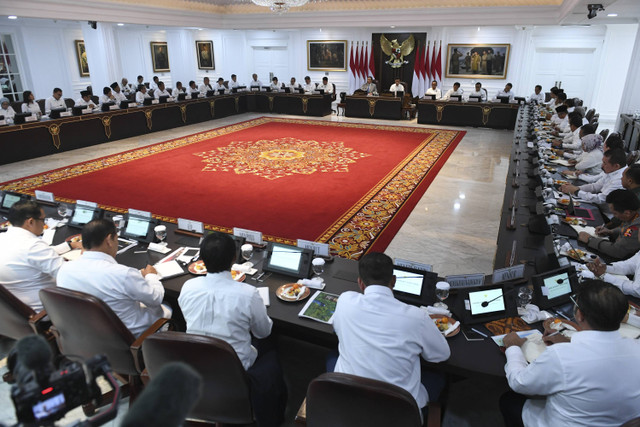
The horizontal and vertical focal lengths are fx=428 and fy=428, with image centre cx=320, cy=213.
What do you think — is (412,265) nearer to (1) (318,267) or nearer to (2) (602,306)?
(1) (318,267)

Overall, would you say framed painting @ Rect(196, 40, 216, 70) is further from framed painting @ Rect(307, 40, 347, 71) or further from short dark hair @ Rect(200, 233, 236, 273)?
short dark hair @ Rect(200, 233, 236, 273)

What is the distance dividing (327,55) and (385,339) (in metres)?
15.6

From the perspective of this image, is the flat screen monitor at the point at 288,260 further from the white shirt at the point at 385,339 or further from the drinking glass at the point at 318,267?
the white shirt at the point at 385,339

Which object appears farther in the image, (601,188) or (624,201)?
(601,188)

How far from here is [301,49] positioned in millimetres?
16250

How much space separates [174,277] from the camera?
2818 mm

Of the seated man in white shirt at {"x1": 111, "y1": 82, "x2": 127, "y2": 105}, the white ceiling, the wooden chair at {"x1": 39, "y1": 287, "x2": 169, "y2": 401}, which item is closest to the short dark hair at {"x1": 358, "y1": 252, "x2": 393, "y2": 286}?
the wooden chair at {"x1": 39, "y1": 287, "x2": 169, "y2": 401}

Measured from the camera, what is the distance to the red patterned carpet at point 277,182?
17.5 feet

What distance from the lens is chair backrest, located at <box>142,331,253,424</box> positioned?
1757 millimetres

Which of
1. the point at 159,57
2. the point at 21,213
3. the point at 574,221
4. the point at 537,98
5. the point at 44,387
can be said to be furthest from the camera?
the point at 159,57

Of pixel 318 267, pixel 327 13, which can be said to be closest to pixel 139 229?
pixel 318 267

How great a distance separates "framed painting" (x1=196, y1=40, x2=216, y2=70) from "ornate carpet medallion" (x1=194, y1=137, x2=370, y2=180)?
30.5 ft

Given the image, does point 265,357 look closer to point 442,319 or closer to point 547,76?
point 442,319

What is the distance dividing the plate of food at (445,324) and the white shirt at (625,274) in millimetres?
1162
